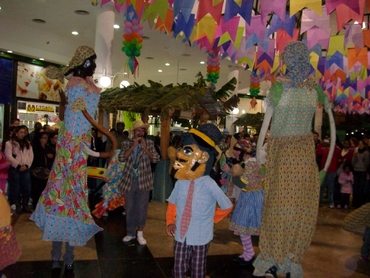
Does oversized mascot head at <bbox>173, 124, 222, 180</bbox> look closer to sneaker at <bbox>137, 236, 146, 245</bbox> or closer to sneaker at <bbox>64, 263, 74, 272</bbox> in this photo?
sneaker at <bbox>64, 263, 74, 272</bbox>

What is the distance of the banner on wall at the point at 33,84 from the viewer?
37.2 feet

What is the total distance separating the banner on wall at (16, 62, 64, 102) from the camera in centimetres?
1133

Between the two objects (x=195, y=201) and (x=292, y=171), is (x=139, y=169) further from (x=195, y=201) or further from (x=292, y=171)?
(x=292, y=171)

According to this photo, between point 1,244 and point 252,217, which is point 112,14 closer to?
point 252,217

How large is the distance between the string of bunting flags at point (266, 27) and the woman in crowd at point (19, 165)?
2.77 metres

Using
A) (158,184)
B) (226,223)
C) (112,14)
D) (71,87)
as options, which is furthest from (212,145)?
(112,14)

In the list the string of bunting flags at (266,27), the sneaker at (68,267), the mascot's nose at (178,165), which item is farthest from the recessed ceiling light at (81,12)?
the mascot's nose at (178,165)

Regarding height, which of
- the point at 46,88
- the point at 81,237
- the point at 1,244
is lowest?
the point at 81,237

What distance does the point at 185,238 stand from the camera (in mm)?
2570

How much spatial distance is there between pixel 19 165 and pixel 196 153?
4.46m

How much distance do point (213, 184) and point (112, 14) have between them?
24.3ft

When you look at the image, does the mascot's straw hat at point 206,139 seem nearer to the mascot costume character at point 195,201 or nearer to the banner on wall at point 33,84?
the mascot costume character at point 195,201

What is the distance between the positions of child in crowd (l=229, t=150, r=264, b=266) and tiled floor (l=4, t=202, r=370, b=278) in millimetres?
245

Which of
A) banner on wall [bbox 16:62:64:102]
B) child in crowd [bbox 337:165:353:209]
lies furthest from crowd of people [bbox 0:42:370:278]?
banner on wall [bbox 16:62:64:102]
